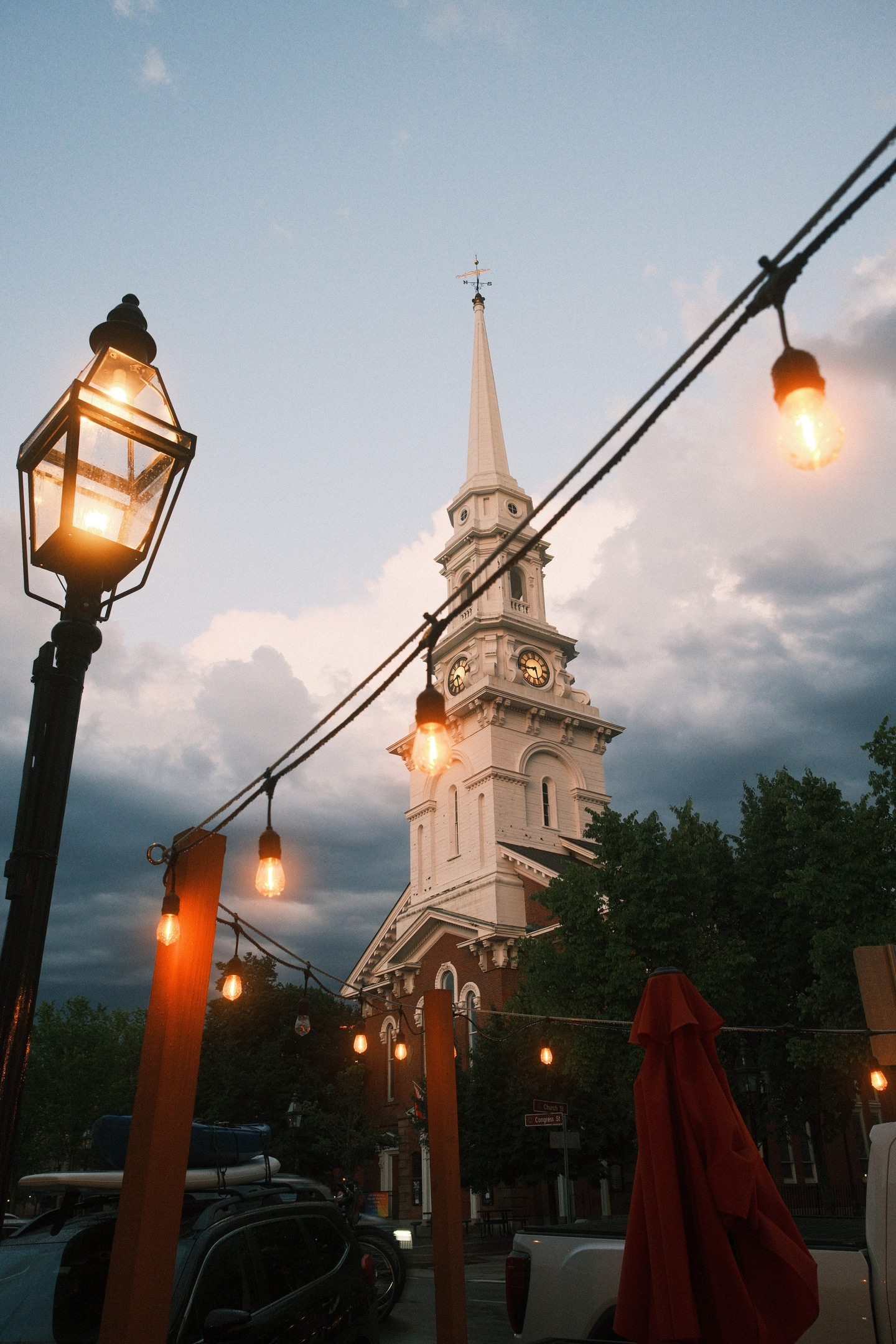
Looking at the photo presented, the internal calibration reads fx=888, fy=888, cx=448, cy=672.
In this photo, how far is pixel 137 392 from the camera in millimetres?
3910

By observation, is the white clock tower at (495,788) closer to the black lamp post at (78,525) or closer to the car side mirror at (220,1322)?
the car side mirror at (220,1322)

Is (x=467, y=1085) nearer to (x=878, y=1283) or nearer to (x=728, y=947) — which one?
(x=728, y=947)

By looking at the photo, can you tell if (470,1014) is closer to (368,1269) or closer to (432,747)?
(368,1269)

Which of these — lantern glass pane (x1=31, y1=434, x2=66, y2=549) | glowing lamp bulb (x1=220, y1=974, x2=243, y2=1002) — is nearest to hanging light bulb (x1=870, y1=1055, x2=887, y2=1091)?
glowing lamp bulb (x1=220, y1=974, x2=243, y2=1002)

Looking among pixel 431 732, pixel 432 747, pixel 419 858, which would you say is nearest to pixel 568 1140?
pixel 432 747

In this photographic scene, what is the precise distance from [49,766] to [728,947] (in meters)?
26.2

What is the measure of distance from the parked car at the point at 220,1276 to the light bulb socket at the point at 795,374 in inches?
224

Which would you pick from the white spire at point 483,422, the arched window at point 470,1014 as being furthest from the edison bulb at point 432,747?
the white spire at point 483,422

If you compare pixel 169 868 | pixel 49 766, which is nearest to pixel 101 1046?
pixel 169 868

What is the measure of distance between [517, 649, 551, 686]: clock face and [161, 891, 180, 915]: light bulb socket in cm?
3795

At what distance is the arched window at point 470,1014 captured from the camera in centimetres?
3447

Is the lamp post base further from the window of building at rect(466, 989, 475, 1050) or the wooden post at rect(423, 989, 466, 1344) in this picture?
the window of building at rect(466, 989, 475, 1050)

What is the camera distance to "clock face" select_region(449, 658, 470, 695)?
45188mm

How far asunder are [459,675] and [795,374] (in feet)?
142
